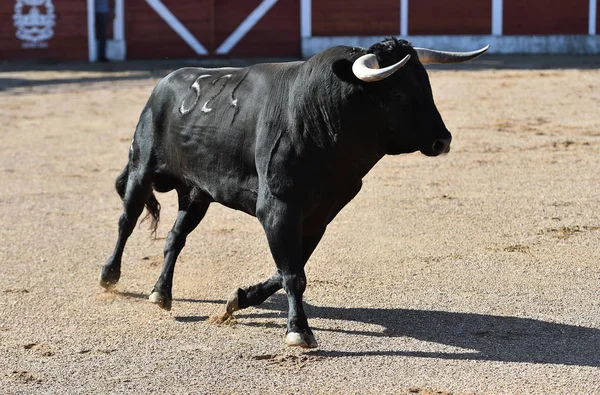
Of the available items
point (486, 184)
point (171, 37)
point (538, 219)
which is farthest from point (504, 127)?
point (171, 37)

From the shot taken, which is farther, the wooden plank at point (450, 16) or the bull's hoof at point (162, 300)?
the wooden plank at point (450, 16)

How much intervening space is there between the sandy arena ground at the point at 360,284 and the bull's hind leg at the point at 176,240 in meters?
0.09

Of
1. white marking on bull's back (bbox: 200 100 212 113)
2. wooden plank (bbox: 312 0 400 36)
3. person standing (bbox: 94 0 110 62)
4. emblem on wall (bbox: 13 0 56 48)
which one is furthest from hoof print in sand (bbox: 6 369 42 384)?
emblem on wall (bbox: 13 0 56 48)

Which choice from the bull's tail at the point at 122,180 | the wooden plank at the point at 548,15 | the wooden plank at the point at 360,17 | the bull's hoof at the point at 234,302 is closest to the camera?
the bull's hoof at the point at 234,302

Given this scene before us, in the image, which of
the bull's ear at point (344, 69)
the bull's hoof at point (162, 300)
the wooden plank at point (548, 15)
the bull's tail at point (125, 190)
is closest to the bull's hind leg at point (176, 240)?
the bull's hoof at point (162, 300)

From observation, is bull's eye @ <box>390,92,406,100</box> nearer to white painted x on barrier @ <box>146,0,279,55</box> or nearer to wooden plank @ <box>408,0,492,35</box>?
wooden plank @ <box>408,0,492,35</box>

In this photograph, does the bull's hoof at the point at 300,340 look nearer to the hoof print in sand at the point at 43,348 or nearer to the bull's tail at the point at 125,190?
the hoof print in sand at the point at 43,348

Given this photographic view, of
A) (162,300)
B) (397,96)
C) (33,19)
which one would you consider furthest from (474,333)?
(33,19)

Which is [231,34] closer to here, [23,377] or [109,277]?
[109,277]

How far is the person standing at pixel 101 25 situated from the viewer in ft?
51.9

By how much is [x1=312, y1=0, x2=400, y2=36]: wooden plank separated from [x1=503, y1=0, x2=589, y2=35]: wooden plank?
167 cm

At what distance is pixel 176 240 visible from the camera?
190 inches

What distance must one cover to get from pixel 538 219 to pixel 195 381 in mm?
3111

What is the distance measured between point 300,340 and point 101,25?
12.7 metres
